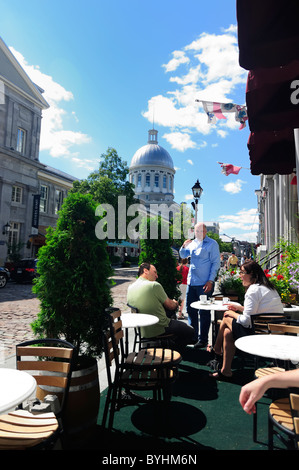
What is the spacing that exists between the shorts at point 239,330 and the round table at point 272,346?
960 mm

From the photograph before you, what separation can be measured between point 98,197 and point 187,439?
28546mm

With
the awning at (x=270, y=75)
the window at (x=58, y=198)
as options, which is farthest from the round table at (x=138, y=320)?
the window at (x=58, y=198)

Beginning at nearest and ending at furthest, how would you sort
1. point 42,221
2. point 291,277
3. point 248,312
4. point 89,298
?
point 89,298
point 248,312
point 291,277
point 42,221

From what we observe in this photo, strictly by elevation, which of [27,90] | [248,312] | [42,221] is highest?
[27,90]

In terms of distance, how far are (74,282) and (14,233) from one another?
27.5 meters

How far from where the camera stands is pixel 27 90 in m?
30.7

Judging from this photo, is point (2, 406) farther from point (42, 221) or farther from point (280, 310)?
point (42, 221)

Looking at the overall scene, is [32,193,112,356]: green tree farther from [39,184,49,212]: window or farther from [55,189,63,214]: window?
[55,189,63,214]: window

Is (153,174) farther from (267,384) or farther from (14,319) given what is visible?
(267,384)

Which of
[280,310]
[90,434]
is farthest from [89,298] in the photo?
[280,310]

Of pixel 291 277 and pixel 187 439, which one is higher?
pixel 291 277

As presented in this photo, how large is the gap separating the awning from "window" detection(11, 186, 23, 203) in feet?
87.9

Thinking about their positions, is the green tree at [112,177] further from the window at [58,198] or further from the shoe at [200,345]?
the shoe at [200,345]

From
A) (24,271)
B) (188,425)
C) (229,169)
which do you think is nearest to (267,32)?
(188,425)
